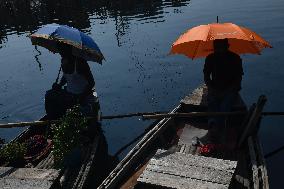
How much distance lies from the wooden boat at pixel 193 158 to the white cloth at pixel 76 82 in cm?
259

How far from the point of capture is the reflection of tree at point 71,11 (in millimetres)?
37750

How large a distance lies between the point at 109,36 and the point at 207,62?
2050 centimetres

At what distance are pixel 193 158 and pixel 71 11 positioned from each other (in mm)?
37969

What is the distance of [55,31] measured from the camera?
34.8 feet

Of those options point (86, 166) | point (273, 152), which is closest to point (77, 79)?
point (86, 166)

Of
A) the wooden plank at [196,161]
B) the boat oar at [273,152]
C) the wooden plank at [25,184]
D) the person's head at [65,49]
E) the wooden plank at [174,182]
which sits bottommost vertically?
the boat oar at [273,152]

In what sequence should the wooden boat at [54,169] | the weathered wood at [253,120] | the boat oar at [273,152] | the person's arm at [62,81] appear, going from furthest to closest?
the boat oar at [273,152]
the person's arm at [62,81]
the weathered wood at [253,120]
the wooden boat at [54,169]

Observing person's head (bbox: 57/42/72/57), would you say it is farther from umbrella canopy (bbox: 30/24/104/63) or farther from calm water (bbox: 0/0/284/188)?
calm water (bbox: 0/0/284/188)

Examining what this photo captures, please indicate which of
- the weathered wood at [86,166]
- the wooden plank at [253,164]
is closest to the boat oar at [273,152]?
the wooden plank at [253,164]

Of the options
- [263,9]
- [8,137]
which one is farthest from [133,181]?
[263,9]

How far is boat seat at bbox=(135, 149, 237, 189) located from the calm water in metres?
4.74

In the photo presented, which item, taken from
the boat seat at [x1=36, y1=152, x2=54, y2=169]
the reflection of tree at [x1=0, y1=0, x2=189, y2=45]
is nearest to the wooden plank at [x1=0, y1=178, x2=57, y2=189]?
the boat seat at [x1=36, y1=152, x2=54, y2=169]

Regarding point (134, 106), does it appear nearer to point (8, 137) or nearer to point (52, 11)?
point (8, 137)

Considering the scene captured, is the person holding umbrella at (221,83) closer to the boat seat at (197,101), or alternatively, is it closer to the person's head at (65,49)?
the boat seat at (197,101)
